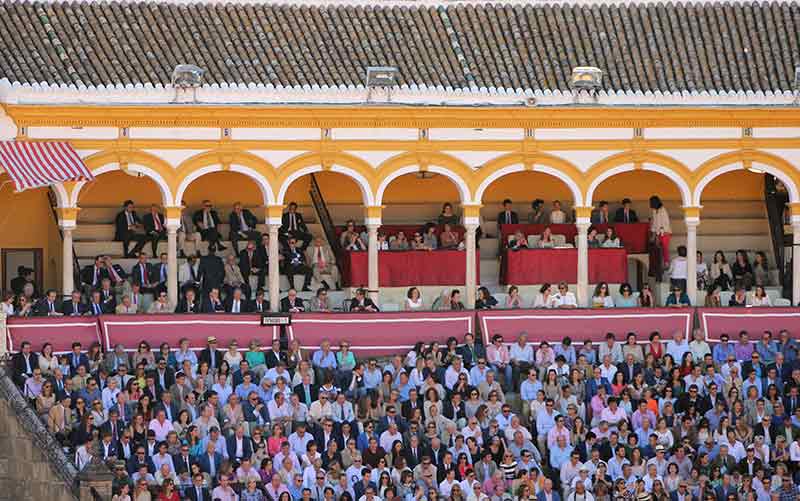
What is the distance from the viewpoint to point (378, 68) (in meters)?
59.5

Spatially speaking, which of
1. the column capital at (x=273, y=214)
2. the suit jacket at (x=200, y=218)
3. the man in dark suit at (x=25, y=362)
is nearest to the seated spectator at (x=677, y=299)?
the column capital at (x=273, y=214)

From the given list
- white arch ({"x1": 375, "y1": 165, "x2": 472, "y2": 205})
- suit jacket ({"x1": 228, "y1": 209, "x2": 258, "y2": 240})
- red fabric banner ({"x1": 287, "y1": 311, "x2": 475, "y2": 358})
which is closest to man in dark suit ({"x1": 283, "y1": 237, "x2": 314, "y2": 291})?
suit jacket ({"x1": 228, "y1": 209, "x2": 258, "y2": 240})

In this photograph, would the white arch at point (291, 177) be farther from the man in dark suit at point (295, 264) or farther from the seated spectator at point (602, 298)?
the seated spectator at point (602, 298)

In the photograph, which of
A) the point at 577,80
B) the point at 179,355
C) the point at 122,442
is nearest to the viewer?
the point at 122,442

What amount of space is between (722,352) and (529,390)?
4.32 meters

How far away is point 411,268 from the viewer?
199 ft

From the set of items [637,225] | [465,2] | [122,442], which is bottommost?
[122,442]

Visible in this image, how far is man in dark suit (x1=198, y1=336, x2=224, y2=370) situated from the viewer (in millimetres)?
56000

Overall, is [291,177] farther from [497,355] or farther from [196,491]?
[196,491]

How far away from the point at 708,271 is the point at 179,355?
37.4ft

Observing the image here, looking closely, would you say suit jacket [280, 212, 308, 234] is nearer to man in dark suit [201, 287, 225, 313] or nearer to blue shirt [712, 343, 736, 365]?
man in dark suit [201, 287, 225, 313]

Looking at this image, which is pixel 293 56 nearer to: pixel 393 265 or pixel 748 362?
pixel 393 265

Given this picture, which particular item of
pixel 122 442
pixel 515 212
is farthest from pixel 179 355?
pixel 515 212

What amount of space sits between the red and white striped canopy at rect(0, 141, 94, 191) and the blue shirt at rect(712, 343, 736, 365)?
11.6 m
